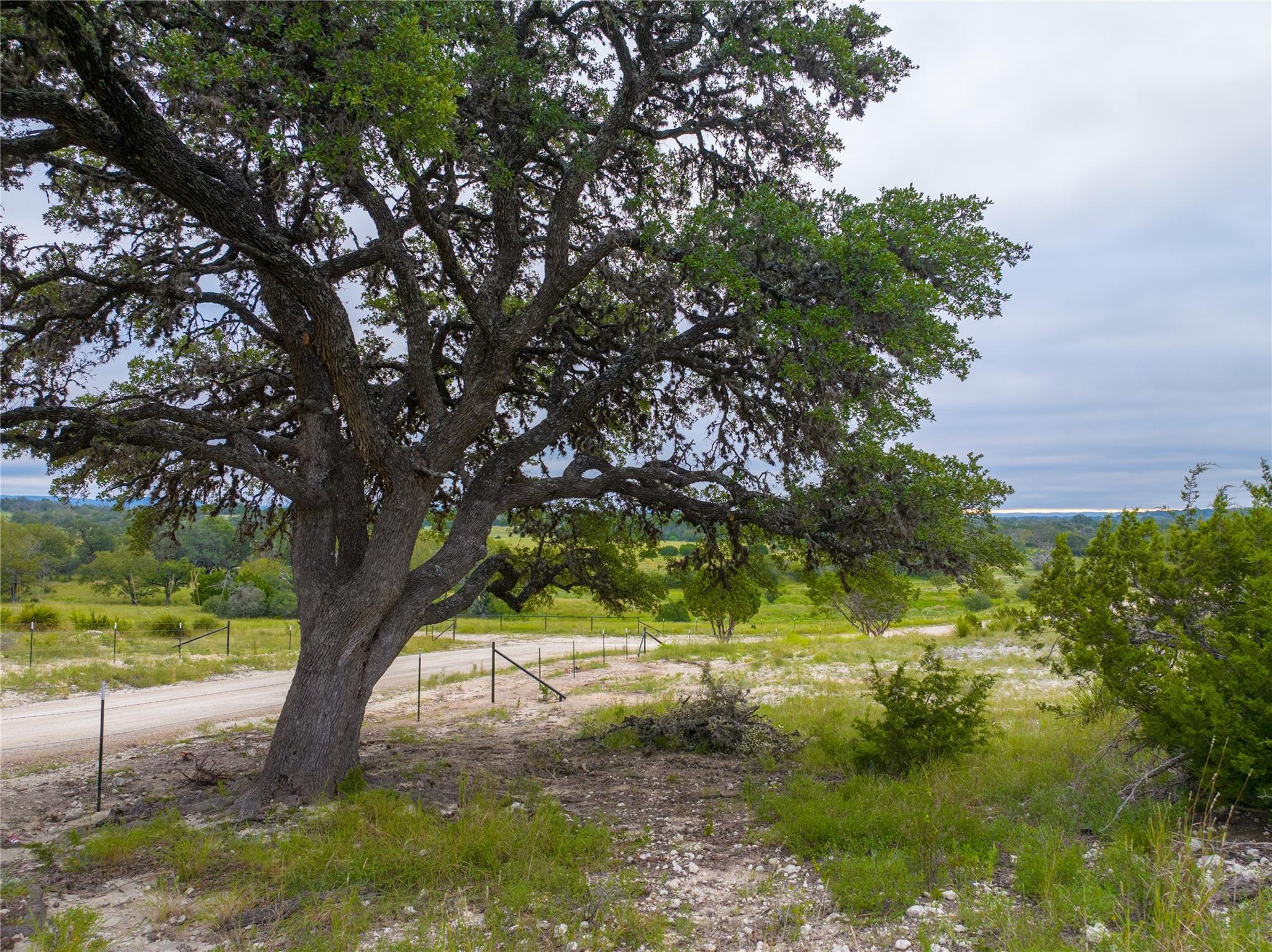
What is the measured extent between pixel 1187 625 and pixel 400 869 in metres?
7.71

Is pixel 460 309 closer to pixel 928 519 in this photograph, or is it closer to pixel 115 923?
pixel 928 519

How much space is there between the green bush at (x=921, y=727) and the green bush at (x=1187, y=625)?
1507 millimetres

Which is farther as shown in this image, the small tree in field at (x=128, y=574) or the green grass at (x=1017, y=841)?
the small tree in field at (x=128, y=574)

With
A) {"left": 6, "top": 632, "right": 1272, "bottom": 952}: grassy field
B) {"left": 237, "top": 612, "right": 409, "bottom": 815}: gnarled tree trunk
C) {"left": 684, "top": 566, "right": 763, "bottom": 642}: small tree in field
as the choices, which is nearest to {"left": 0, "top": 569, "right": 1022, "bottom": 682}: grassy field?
{"left": 684, "top": 566, "right": 763, "bottom": 642}: small tree in field

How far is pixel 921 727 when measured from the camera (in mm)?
8922

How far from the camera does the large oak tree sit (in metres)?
6.97

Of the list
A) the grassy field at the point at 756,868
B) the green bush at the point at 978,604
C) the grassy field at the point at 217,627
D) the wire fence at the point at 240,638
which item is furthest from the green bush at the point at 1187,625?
the green bush at the point at 978,604

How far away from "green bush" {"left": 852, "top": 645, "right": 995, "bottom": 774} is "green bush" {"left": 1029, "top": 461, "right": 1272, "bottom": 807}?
1.51 metres

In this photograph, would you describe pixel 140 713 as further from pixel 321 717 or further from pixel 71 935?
pixel 71 935

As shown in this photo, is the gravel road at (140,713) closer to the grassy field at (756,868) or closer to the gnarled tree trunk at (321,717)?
the gnarled tree trunk at (321,717)

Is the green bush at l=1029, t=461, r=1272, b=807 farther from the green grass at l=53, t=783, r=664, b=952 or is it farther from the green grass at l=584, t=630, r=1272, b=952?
the green grass at l=53, t=783, r=664, b=952

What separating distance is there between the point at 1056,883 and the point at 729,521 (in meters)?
5.28

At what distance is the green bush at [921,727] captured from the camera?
28.9 ft

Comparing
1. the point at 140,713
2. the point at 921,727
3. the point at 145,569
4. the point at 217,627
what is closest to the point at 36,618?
the point at 217,627
